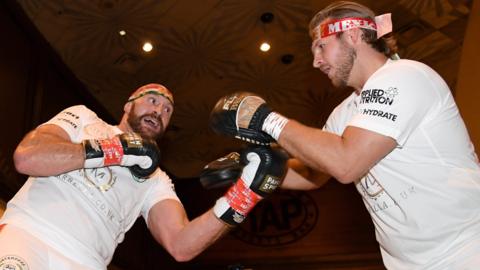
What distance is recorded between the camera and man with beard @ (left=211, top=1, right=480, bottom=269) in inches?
63.6

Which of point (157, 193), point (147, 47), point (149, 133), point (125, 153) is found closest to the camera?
point (125, 153)

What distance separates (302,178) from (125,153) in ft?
3.14

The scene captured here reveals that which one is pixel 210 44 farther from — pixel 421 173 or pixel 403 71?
pixel 421 173

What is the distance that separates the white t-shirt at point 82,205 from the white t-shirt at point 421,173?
48.1 inches

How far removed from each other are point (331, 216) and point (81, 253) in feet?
19.4

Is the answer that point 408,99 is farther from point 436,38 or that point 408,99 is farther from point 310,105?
point 310,105

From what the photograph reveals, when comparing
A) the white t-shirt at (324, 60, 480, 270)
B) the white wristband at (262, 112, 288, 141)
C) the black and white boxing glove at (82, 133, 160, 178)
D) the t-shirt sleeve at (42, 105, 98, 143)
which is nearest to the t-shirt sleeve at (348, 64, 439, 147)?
the white t-shirt at (324, 60, 480, 270)

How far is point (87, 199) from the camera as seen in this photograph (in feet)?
6.76

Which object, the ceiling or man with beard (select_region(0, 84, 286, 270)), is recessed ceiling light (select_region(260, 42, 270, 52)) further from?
man with beard (select_region(0, 84, 286, 270))

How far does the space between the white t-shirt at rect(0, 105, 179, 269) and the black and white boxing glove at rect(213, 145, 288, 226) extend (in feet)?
1.78

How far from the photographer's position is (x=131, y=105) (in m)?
2.87

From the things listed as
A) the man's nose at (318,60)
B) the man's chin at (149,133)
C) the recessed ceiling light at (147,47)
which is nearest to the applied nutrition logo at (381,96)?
the man's nose at (318,60)

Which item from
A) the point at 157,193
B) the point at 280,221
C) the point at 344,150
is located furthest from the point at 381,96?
the point at 280,221

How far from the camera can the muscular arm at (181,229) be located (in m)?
2.19
